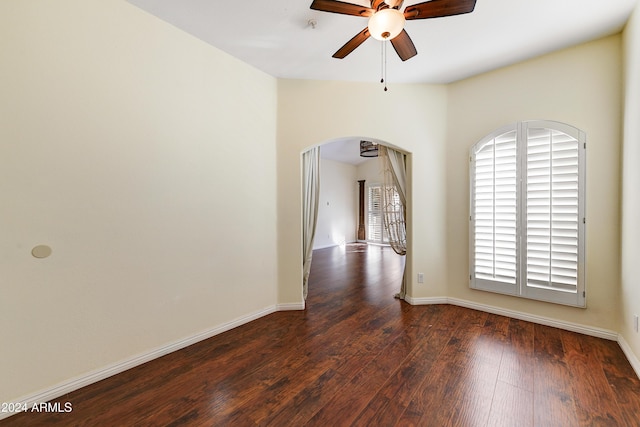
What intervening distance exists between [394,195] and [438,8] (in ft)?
9.29

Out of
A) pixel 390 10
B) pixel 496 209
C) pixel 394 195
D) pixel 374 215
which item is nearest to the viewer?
pixel 390 10

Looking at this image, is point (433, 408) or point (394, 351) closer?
point (433, 408)

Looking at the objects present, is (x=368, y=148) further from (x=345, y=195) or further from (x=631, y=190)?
(x=631, y=190)

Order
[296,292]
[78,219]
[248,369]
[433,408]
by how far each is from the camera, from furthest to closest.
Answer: [296,292] → [248,369] → [78,219] → [433,408]

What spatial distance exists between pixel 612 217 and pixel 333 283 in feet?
11.7

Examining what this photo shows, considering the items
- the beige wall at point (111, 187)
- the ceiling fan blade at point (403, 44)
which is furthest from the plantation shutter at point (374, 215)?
the ceiling fan blade at point (403, 44)

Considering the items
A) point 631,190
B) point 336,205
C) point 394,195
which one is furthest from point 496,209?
point 336,205

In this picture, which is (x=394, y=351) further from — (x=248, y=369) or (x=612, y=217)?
(x=612, y=217)

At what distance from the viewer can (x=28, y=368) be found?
1744 millimetres

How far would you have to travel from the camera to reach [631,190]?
2.22 m

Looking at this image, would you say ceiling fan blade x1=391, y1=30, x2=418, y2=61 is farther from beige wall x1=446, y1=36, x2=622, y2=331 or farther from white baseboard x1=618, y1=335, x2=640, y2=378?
white baseboard x1=618, y1=335, x2=640, y2=378

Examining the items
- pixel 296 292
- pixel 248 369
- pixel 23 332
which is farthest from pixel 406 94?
pixel 23 332

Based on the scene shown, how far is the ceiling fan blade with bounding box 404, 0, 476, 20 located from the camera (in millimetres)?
1696

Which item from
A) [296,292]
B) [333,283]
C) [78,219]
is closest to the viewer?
[78,219]
